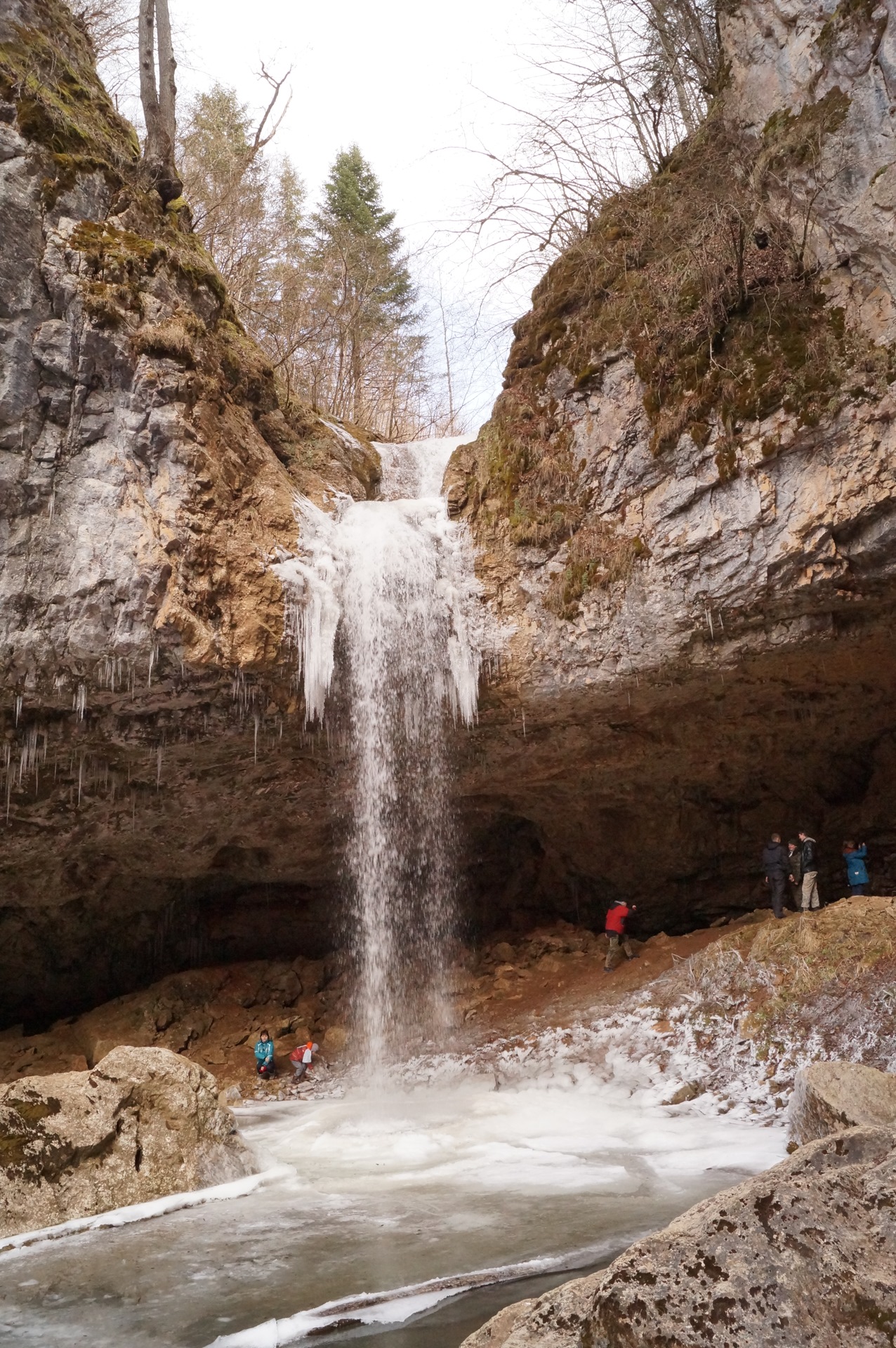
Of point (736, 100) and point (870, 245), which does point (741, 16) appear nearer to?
point (736, 100)

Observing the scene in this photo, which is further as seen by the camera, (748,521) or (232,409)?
(232,409)

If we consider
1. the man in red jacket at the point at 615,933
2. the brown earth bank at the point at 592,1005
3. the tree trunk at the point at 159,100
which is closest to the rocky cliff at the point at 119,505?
the tree trunk at the point at 159,100

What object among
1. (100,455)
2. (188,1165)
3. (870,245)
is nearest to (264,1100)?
(188,1165)

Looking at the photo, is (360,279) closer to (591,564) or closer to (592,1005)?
(591,564)

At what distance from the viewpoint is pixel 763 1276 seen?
2154 mm

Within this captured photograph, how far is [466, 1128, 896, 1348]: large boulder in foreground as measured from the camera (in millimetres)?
2047

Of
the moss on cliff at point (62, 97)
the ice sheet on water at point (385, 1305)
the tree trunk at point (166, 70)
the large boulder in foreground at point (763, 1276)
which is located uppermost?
the tree trunk at point (166, 70)

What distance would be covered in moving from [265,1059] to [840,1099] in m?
8.44

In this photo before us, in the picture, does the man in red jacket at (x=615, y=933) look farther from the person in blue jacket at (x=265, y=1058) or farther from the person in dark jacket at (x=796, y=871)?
the person in blue jacket at (x=265, y=1058)

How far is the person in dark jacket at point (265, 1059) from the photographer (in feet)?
37.7

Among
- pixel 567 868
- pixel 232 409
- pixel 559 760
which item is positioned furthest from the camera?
pixel 567 868

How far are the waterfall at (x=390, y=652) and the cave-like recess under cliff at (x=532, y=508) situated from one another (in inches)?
13.6

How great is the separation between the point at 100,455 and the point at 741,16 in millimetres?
9319

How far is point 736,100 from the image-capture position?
10.5 m
